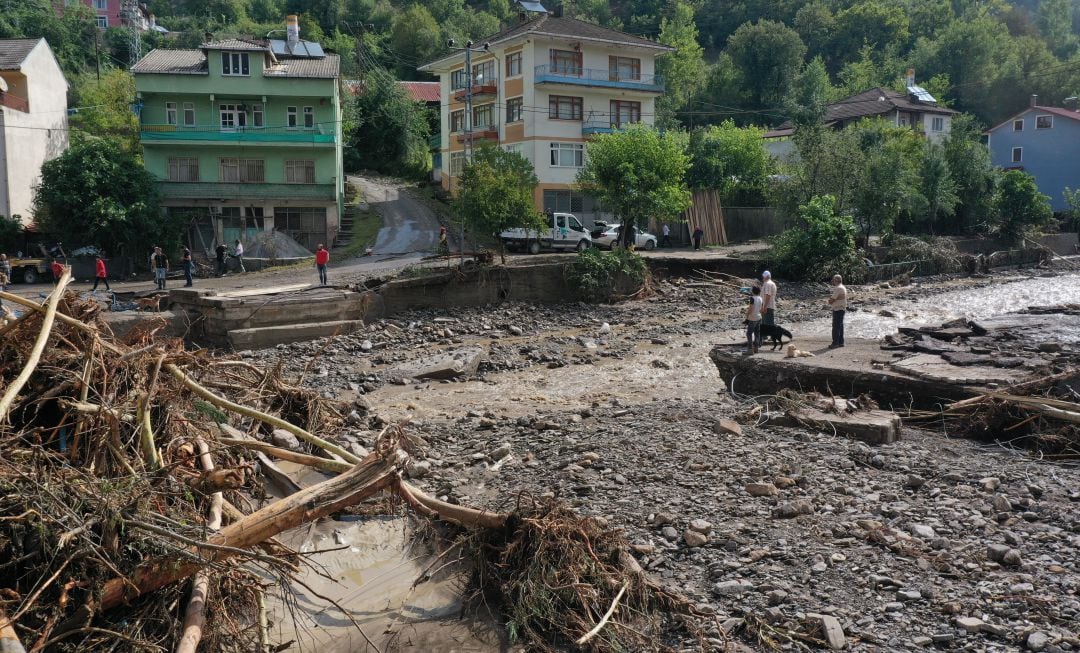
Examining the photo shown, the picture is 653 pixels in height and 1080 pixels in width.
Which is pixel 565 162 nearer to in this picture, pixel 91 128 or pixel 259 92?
pixel 259 92

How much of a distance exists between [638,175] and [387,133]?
1026 inches

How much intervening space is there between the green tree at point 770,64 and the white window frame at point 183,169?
150 feet

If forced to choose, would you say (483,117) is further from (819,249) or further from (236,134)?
(819,249)

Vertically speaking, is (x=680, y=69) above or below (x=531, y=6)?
above

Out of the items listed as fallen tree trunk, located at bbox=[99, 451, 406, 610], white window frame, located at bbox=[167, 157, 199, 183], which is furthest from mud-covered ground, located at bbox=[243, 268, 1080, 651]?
white window frame, located at bbox=[167, 157, 199, 183]

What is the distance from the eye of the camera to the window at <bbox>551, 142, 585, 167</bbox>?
41.3 metres

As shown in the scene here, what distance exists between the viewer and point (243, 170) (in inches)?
1581

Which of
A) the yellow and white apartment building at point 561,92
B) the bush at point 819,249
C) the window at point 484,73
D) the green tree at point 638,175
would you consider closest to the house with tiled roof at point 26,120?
the yellow and white apartment building at point 561,92

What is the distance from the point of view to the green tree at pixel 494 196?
29.3 metres

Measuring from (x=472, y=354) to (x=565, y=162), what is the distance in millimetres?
22549

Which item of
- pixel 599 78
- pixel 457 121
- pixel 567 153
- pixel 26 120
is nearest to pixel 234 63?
pixel 26 120

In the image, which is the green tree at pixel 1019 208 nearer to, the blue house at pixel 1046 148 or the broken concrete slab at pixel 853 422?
the blue house at pixel 1046 148

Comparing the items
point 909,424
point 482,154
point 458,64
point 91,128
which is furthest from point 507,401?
point 91,128

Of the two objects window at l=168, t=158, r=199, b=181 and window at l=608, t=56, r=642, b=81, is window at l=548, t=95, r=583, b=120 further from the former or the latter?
window at l=168, t=158, r=199, b=181
